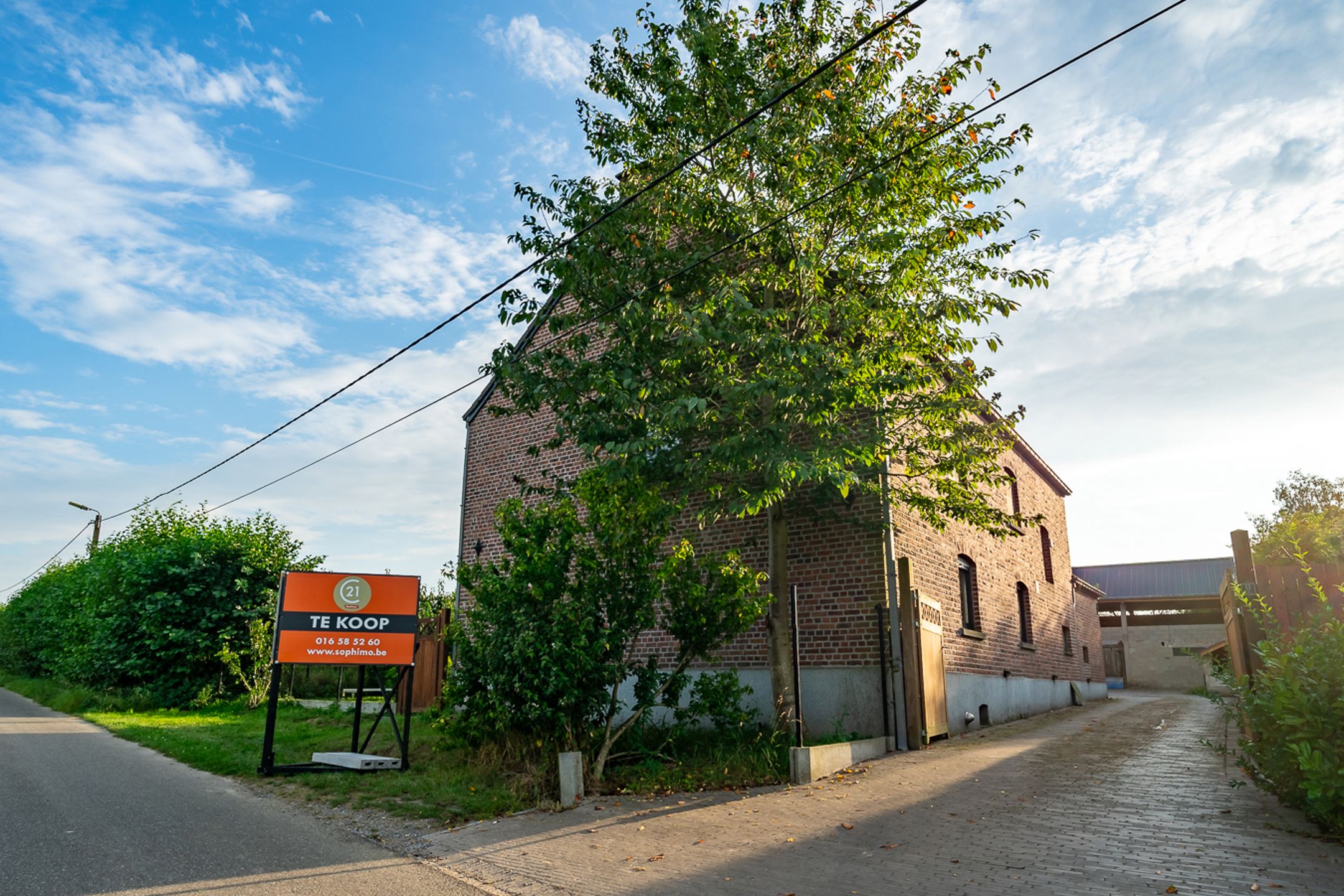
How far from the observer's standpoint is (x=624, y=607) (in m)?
8.83

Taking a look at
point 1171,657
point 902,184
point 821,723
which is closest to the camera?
point 902,184

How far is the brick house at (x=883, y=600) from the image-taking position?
37.3ft

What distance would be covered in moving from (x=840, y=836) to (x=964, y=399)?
5761mm

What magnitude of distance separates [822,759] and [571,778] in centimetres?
276

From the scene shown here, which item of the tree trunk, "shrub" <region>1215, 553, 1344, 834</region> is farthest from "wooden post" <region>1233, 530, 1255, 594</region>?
the tree trunk

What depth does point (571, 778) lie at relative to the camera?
786 centimetres

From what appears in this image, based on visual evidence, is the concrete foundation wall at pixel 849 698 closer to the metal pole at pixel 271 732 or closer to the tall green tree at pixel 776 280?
the tall green tree at pixel 776 280

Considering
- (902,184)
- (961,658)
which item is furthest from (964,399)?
(961,658)

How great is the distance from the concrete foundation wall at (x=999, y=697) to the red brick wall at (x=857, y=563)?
240mm

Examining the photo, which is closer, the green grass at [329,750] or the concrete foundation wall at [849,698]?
the green grass at [329,750]

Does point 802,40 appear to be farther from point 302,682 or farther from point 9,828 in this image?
point 302,682

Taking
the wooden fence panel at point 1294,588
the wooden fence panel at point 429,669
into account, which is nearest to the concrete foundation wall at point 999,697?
the wooden fence panel at point 1294,588

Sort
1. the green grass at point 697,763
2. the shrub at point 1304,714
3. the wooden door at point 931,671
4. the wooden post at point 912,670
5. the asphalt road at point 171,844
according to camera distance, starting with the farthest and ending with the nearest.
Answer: the wooden door at point 931,671 → the wooden post at point 912,670 → the green grass at point 697,763 → the shrub at point 1304,714 → the asphalt road at point 171,844

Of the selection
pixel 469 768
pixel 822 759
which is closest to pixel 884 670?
pixel 822 759
